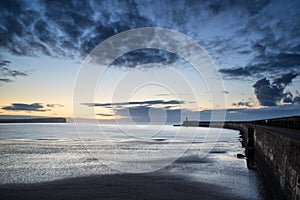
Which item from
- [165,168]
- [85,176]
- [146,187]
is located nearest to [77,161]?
[85,176]

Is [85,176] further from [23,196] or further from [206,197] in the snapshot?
[206,197]

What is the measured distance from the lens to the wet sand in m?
9.62

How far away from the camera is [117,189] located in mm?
10523

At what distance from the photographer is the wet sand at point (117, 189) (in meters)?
9.62

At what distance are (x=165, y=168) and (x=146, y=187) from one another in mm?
4696

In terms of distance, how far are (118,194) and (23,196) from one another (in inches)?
137

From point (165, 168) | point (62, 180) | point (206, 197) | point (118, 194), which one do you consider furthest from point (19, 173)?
point (206, 197)

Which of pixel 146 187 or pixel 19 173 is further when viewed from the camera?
pixel 19 173

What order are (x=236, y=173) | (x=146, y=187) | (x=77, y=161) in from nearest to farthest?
1. (x=146, y=187)
2. (x=236, y=173)
3. (x=77, y=161)

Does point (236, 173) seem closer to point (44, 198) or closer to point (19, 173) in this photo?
point (44, 198)

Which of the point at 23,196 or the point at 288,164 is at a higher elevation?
the point at 288,164

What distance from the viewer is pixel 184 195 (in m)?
9.90

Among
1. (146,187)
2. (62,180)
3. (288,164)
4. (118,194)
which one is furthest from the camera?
(62,180)

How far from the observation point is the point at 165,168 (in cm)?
1550
